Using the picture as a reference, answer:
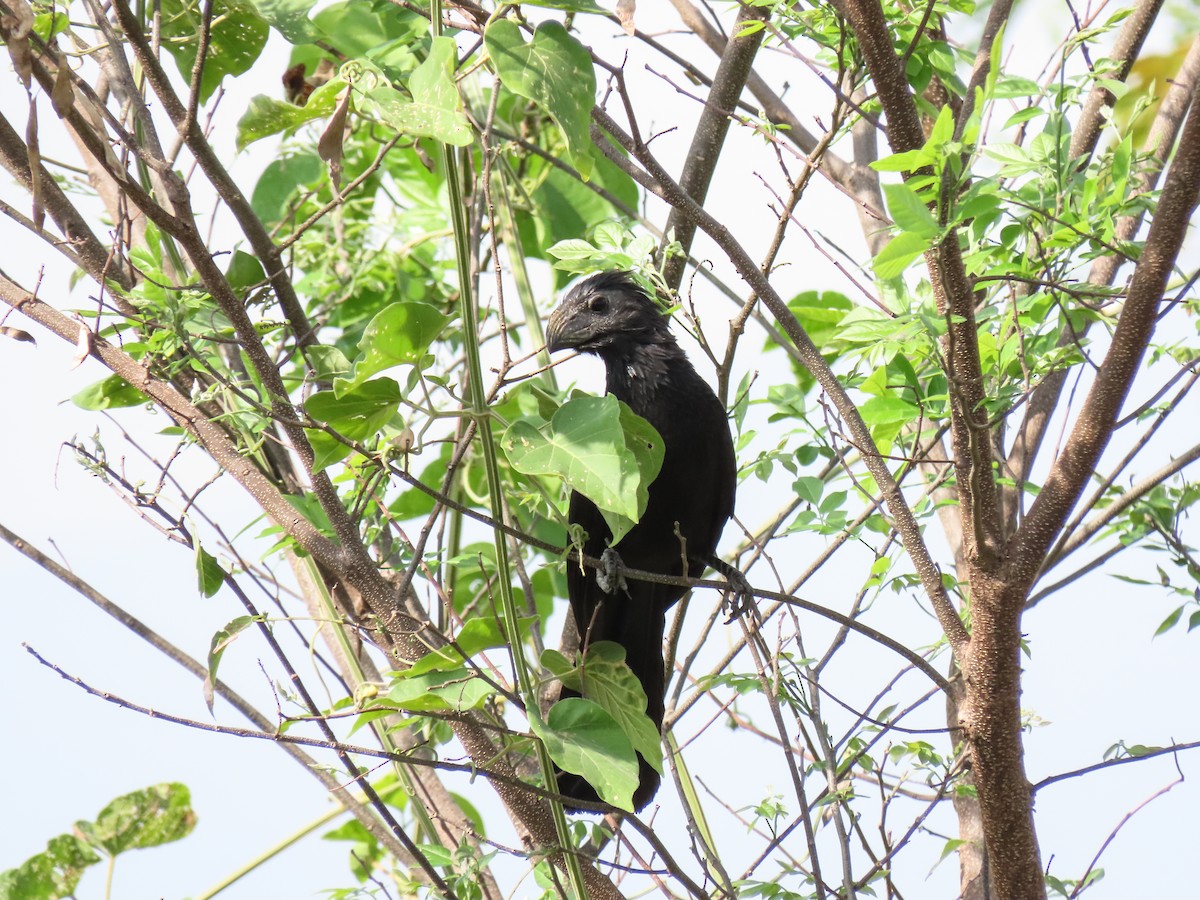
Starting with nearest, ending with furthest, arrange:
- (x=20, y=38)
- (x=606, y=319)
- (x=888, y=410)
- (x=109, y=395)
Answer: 1. (x=20, y=38)
2. (x=888, y=410)
3. (x=109, y=395)
4. (x=606, y=319)

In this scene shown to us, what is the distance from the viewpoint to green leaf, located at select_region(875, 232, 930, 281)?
1.87m

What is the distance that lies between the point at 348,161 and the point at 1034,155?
2.87 m

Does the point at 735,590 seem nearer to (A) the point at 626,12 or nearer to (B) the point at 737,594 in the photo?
(B) the point at 737,594

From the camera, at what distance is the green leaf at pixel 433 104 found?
1849 mm

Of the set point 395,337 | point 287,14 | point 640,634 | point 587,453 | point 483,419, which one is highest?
point 287,14

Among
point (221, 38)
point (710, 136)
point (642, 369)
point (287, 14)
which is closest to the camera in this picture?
point (287, 14)

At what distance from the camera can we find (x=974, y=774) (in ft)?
8.53

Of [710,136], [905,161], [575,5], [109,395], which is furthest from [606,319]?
[905,161]

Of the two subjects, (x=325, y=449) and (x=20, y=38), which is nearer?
(x=20, y=38)

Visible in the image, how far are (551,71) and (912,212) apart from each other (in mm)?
647

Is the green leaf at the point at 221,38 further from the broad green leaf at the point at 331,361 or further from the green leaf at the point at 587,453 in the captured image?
the green leaf at the point at 587,453

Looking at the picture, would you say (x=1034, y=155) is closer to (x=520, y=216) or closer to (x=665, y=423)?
(x=665, y=423)

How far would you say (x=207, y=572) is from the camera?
9.11 feet

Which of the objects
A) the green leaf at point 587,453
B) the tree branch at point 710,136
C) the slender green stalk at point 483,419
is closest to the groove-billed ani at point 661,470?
the tree branch at point 710,136
